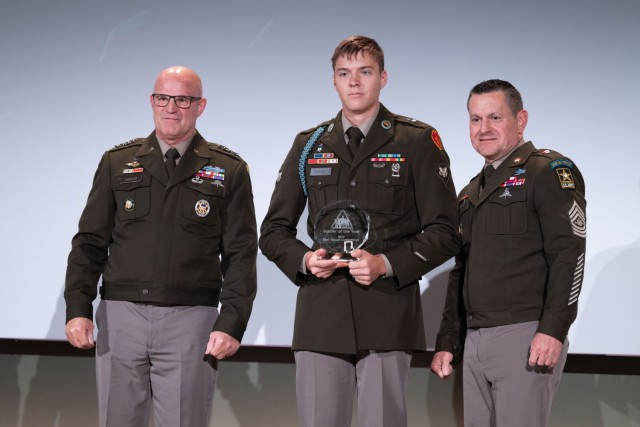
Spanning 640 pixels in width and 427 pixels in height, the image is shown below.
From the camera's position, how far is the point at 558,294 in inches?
95.5

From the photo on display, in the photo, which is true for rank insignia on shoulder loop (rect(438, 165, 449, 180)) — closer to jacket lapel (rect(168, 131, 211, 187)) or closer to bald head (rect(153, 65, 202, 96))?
jacket lapel (rect(168, 131, 211, 187))

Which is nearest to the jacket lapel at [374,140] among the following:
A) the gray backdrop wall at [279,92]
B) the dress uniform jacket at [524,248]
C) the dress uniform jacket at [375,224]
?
the dress uniform jacket at [375,224]

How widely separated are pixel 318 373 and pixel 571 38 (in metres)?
2.10

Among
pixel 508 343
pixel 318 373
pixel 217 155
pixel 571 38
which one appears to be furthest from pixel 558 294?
pixel 571 38

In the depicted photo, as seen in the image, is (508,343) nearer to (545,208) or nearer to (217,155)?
(545,208)

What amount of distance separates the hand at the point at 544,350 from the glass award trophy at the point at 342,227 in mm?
659

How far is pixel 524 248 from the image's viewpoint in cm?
255

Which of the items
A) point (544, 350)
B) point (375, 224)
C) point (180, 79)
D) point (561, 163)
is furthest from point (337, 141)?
point (544, 350)

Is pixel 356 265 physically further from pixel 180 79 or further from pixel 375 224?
pixel 180 79

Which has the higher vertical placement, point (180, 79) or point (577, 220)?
point (180, 79)

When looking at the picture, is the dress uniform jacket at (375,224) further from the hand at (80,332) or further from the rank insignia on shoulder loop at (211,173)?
the hand at (80,332)

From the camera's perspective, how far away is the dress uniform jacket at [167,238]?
2602 mm

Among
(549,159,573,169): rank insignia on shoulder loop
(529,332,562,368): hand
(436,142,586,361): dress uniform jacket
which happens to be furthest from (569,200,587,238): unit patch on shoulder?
(529,332,562,368): hand

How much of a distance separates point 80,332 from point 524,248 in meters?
1.57
